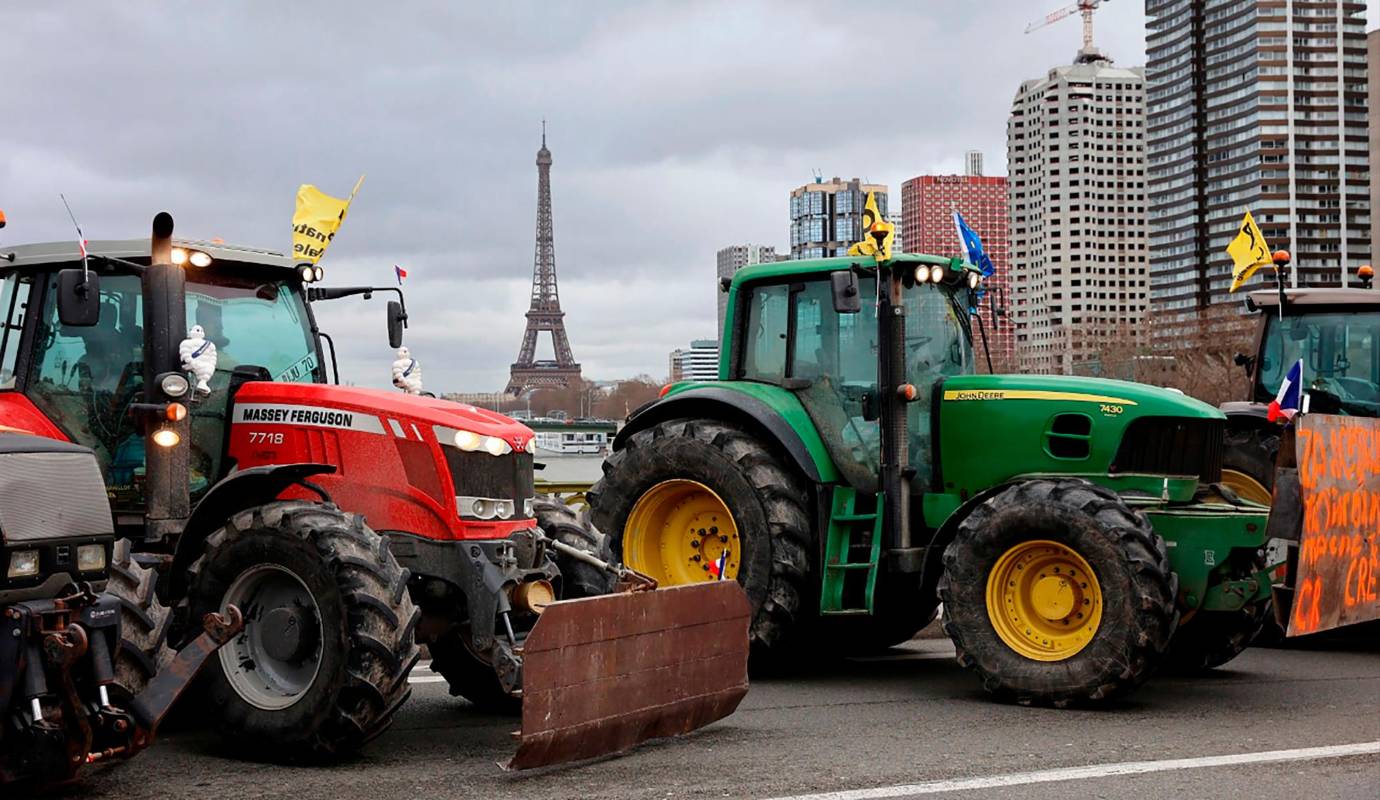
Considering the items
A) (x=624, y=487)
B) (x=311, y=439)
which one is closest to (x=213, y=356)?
(x=311, y=439)

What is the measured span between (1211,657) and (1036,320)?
9313 centimetres

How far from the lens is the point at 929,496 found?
10359 mm

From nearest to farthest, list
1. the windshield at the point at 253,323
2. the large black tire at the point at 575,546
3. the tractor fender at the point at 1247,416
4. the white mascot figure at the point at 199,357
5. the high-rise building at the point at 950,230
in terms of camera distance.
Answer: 1. the white mascot figure at the point at 199,357
2. the windshield at the point at 253,323
3. the large black tire at the point at 575,546
4. the high-rise building at the point at 950,230
5. the tractor fender at the point at 1247,416

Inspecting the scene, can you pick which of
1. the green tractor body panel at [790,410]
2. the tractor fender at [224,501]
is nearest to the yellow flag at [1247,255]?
the green tractor body panel at [790,410]

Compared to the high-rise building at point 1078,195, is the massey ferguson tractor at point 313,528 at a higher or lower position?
lower

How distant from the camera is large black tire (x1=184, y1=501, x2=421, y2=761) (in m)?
7.07

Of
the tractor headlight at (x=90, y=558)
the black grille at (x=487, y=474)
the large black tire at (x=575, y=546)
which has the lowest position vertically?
the large black tire at (x=575, y=546)

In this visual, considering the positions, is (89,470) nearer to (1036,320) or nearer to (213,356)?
(213,356)

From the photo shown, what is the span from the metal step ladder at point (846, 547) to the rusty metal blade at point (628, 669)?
1858mm

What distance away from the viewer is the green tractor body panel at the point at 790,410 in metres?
10.5

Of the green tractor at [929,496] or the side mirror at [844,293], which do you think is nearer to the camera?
the green tractor at [929,496]

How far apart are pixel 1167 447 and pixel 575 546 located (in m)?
3.91

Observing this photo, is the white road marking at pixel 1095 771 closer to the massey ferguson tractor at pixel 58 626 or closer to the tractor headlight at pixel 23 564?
the massey ferguson tractor at pixel 58 626

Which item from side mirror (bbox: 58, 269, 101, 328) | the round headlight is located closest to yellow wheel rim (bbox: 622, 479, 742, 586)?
the round headlight
